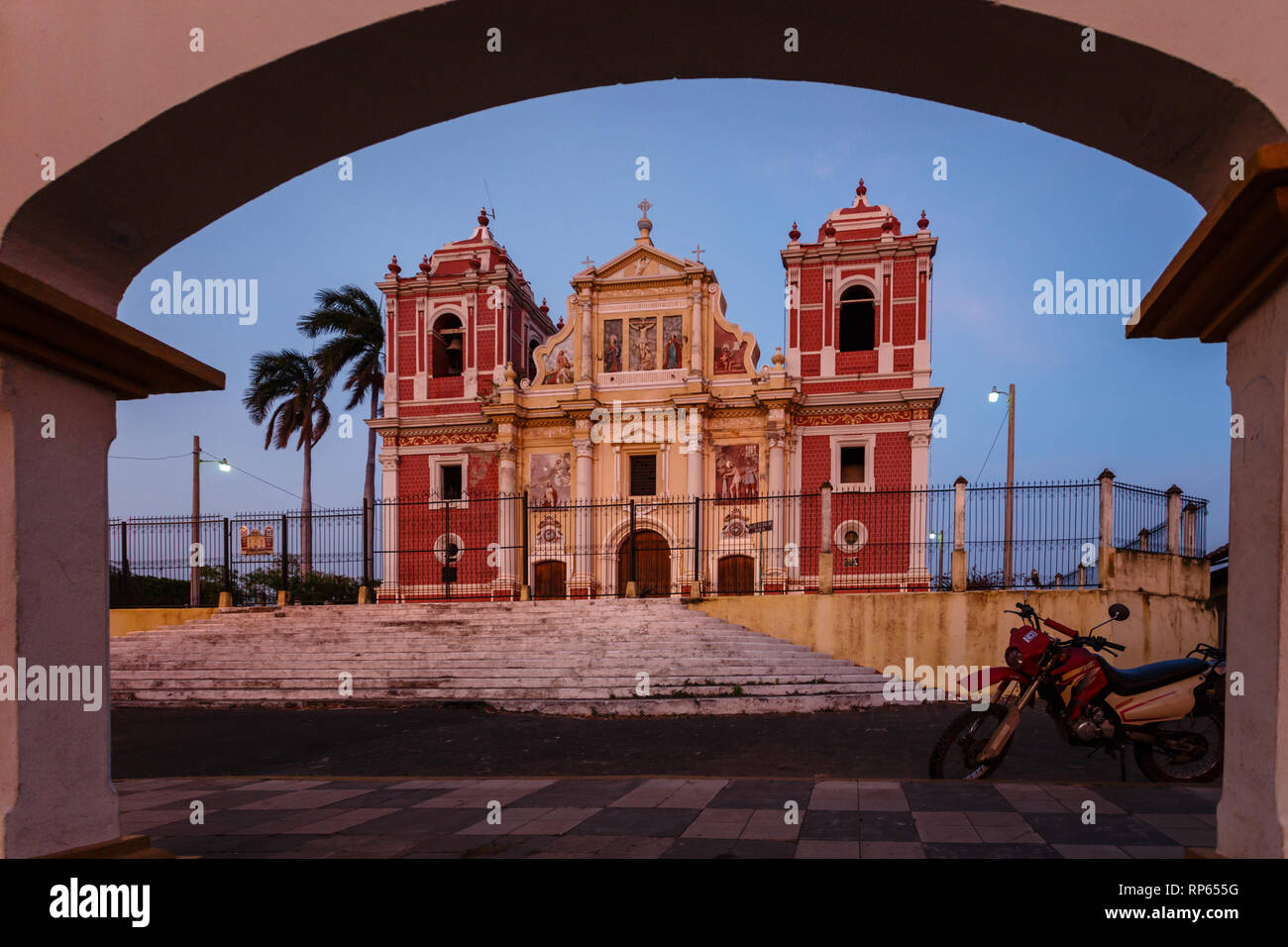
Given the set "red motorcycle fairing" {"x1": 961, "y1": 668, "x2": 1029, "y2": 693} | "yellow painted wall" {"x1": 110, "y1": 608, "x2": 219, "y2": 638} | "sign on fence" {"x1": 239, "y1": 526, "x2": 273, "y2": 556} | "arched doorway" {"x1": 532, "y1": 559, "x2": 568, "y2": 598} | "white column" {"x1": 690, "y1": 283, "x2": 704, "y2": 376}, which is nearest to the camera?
"red motorcycle fairing" {"x1": 961, "y1": 668, "x2": 1029, "y2": 693}

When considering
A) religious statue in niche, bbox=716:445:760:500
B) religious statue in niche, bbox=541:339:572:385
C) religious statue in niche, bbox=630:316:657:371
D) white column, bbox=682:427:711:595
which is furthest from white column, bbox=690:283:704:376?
religious statue in niche, bbox=541:339:572:385

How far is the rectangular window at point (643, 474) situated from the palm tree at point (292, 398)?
11251mm

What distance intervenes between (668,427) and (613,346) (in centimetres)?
319

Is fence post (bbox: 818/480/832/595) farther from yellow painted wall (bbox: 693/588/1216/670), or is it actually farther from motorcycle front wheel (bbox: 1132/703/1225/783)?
motorcycle front wheel (bbox: 1132/703/1225/783)

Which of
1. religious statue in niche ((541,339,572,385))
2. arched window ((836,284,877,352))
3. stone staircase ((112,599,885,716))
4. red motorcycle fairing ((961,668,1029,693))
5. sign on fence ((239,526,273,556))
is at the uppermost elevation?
arched window ((836,284,877,352))

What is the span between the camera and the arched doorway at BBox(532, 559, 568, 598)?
964 inches

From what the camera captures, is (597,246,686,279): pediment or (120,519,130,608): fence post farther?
(597,246,686,279): pediment

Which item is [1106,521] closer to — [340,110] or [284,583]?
[340,110]

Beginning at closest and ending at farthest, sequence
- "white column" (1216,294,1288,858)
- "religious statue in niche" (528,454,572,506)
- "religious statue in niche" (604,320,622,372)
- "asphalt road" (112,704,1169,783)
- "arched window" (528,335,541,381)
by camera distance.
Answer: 1. "white column" (1216,294,1288,858)
2. "asphalt road" (112,704,1169,783)
3. "religious statue in niche" (528,454,572,506)
4. "religious statue in niche" (604,320,622,372)
5. "arched window" (528,335,541,381)

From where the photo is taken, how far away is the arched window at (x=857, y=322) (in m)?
24.9

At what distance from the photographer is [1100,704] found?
19.0 ft

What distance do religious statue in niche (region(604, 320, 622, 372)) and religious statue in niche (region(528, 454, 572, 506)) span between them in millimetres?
3023

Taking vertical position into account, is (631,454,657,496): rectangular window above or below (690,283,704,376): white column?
below
